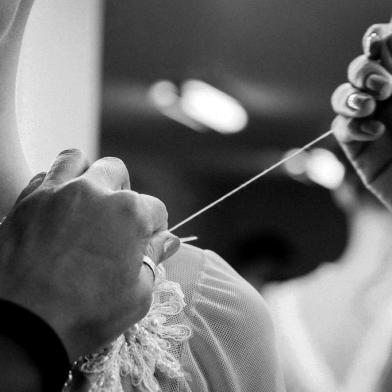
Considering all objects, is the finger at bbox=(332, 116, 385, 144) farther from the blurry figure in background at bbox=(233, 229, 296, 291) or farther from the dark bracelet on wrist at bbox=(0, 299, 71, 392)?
the blurry figure in background at bbox=(233, 229, 296, 291)

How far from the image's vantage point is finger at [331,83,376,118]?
84 cm

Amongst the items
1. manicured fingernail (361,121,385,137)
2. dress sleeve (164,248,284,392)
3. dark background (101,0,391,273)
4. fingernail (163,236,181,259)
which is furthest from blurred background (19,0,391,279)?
fingernail (163,236,181,259)

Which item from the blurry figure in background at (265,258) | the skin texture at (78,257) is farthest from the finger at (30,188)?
the blurry figure in background at (265,258)

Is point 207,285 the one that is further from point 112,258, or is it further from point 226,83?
point 226,83

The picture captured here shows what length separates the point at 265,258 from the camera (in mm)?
1882

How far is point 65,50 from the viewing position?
1600 millimetres

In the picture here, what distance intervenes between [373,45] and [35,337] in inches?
26.1

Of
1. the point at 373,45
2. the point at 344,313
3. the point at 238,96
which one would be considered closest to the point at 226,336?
the point at 373,45

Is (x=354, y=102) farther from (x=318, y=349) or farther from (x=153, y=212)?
(x=318, y=349)

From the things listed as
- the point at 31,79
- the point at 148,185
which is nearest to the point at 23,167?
the point at 31,79

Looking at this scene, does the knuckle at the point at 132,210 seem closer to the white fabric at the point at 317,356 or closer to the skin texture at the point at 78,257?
the skin texture at the point at 78,257

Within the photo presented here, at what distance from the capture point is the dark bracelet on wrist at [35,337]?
37cm

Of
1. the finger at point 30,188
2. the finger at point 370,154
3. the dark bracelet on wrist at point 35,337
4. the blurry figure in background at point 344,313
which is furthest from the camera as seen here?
the blurry figure in background at point 344,313

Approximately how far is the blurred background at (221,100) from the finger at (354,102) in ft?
2.38
